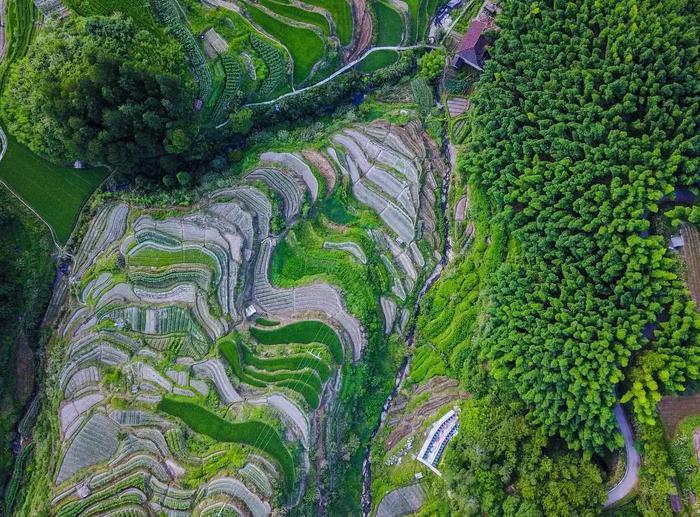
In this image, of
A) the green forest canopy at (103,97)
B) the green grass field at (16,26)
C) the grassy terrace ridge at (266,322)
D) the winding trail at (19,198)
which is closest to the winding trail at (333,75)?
the green forest canopy at (103,97)

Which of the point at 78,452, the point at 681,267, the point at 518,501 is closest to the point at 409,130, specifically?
the point at 681,267

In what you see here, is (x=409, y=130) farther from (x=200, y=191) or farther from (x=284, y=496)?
(x=284, y=496)

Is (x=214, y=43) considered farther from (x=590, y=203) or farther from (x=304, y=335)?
(x=590, y=203)

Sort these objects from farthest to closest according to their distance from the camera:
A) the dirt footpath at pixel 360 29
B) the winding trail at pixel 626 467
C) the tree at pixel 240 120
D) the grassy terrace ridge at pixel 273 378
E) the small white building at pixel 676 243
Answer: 1. the dirt footpath at pixel 360 29
2. the tree at pixel 240 120
3. the grassy terrace ridge at pixel 273 378
4. the small white building at pixel 676 243
5. the winding trail at pixel 626 467

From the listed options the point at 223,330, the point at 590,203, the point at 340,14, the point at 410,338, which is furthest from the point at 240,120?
the point at 590,203

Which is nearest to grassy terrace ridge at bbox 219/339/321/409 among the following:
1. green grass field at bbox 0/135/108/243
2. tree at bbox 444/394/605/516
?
tree at bbox 444/394/605/516

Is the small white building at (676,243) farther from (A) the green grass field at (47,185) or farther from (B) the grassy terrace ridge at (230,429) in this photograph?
(A) the green grass field at (47,185)
